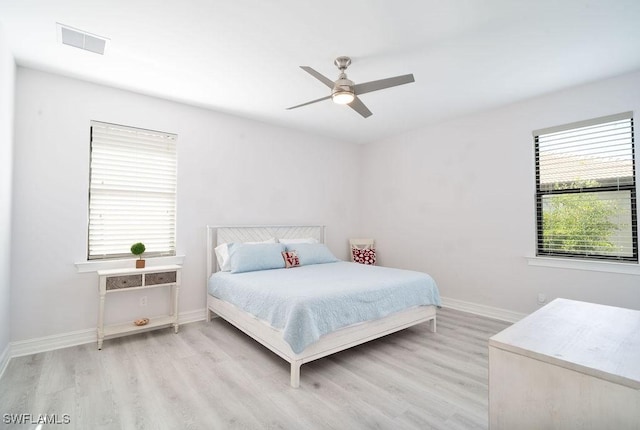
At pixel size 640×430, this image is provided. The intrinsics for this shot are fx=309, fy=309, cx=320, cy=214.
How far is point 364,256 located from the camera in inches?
210

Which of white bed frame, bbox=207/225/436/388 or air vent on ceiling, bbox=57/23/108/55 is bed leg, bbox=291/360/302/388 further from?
air vent on ceiling, bbox=57/23/108/55

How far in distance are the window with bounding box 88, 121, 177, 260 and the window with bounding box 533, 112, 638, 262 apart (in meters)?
4.55

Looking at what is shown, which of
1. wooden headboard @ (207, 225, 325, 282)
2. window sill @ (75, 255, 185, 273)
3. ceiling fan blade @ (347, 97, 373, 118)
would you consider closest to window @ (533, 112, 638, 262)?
ceiling fan blade @ (347, 97, 373, 118)

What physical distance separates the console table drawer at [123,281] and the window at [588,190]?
460 cm

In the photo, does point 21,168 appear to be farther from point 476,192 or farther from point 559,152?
point 559,152

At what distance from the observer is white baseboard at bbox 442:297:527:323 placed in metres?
3.87

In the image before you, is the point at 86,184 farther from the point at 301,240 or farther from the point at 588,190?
the point at 588,190

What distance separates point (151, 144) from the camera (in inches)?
148

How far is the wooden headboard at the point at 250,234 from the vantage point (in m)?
4.08

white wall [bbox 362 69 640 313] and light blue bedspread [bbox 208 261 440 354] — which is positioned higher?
white wall [bbox 362 69 640 313]

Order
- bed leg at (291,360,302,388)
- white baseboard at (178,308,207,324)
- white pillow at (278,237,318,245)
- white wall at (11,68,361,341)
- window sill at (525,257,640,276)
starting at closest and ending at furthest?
bed leg at (291,360,302,388) < white wall at (11,68,361,341) < window sill at (525,257,640,276) < white baseboard at (178,308,207,324) < white pillow at (278,237,318,245)

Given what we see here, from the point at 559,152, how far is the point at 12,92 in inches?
224

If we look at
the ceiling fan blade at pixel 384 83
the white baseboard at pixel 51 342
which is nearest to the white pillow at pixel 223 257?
the white baseboard at pixel 51 342

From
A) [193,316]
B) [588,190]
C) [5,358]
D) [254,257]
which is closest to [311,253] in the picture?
[254,257]
